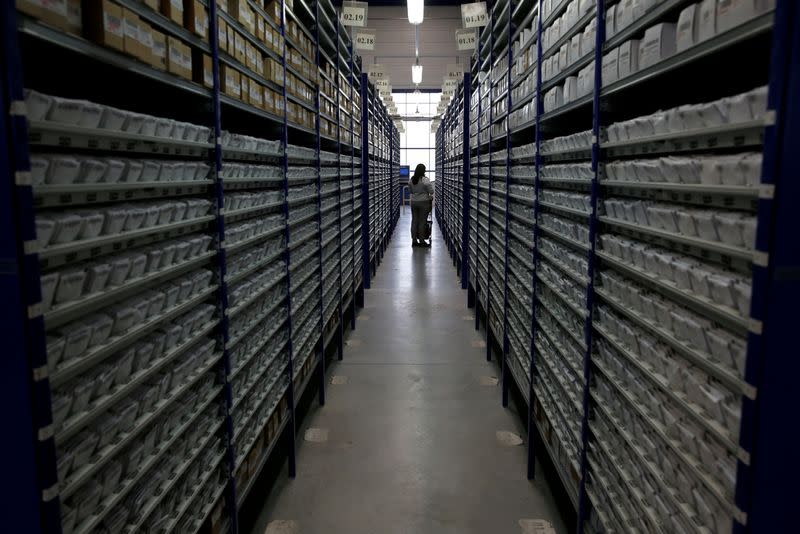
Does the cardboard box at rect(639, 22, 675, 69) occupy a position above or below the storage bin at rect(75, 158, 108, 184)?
above

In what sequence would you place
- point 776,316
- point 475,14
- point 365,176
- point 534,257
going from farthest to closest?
point 365,176 < point 475,14 < point 534,257 < point 776,316

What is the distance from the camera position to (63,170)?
59.1 inches

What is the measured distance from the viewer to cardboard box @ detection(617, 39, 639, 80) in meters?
2.06

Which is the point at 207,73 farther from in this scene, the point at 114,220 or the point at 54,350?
the point at 54,350

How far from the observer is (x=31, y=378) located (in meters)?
1.31

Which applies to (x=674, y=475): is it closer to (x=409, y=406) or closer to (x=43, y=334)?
(x=43, y=334)

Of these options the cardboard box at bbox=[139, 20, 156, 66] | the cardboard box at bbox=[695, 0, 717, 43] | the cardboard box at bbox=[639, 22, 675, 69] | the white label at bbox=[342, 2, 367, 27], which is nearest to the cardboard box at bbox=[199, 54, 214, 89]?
the cardboard box at bbox=[139, 20, 156, 66]

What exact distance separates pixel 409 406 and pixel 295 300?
1359 mm

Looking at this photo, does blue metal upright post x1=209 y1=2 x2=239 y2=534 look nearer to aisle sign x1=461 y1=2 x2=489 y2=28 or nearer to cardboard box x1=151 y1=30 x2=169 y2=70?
cardboard box x1=151 y1=30 x2=169 y2=70

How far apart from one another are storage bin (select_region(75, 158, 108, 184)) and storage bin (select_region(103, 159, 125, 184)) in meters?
0.01

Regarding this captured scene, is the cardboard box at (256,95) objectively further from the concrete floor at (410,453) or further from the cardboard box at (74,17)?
the concrete floor at (410,453)

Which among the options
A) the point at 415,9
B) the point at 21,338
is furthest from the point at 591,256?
the point at 415,9

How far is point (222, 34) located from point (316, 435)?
9.20ft

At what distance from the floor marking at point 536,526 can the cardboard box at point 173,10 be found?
114 inches
